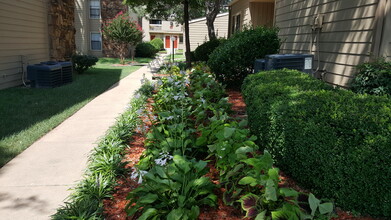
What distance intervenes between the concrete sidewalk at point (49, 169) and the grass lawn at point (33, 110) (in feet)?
0.53

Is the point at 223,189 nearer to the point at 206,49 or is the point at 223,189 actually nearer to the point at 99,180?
the point at 99,180

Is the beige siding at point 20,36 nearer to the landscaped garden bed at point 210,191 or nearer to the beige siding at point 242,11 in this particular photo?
the landscaped garden bed at point 210,191

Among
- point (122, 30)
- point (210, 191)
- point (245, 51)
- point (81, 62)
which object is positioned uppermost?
point (122, 30)

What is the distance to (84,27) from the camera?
72.8 ft

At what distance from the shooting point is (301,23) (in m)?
7.80

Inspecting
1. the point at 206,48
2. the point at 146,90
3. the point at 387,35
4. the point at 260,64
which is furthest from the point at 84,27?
the point at 387,35

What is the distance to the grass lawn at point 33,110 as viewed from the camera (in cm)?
430

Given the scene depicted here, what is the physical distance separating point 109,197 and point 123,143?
4.43 feet

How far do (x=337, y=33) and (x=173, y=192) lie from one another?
515 cm

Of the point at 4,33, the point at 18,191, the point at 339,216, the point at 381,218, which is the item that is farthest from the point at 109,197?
the point at 4,33

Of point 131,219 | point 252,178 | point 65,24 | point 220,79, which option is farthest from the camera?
point 65,24

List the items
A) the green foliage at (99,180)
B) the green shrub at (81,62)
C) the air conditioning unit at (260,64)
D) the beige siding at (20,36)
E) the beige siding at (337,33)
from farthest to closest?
the green shrub at (81,62) → the beige siding at (20,36) → the air conditioning unit at (260,64) → the beige siding at (337,33) → the green foliage at (99,180)

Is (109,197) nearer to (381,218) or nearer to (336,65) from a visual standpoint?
(381,218)

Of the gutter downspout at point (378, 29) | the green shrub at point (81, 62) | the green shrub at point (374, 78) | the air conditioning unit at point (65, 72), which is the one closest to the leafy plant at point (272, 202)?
the green shrub at point (374, 78)
